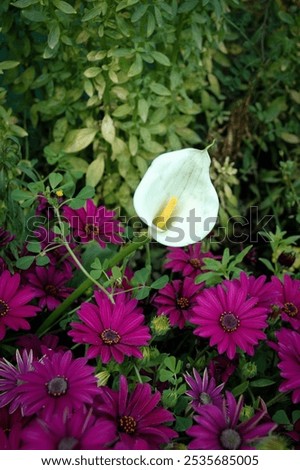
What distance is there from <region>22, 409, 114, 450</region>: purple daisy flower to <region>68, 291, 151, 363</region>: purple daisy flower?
0.63 ft

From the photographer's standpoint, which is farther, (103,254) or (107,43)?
(107,43)

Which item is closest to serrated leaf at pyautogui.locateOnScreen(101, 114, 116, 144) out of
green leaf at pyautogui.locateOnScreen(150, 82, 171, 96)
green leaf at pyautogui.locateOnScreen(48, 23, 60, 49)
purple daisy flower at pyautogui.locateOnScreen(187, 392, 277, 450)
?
green leaf at pyautogui.locateOnScreen(150, 82, 171, 96)

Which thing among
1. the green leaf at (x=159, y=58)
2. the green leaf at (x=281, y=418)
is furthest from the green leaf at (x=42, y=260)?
the green leaf at (x=159, y=58)

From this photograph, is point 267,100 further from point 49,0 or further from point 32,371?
point 32,371

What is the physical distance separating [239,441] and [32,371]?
0.93 ft

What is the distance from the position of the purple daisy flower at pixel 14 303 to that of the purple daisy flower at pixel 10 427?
0.13 metres

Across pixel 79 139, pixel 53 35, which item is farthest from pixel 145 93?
pixel 53 35

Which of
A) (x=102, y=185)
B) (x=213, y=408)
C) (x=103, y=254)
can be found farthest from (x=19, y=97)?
(x=213, y=408)

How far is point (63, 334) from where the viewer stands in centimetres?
122

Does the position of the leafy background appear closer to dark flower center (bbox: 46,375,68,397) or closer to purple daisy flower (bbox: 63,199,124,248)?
purple daisy flower (bbox: 63,199,124,248)

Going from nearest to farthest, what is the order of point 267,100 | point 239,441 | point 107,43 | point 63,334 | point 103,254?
point 239,441 < point 63,334 < point 103,254 < point 107,43 < point 267,100

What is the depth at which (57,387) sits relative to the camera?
0.84 meters

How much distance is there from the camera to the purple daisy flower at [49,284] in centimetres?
112

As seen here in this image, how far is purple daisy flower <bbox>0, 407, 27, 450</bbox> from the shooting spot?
0.78 metres
